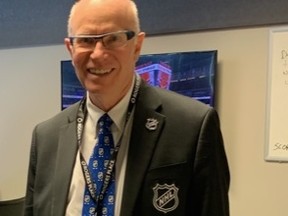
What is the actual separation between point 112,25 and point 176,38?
5.13 ft

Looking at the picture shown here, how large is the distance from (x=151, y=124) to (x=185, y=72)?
1405 mm

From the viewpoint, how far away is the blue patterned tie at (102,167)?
1348mm

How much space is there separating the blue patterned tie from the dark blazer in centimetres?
6

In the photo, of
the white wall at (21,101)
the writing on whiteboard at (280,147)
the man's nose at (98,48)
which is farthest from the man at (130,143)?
the white wall at (21,101)

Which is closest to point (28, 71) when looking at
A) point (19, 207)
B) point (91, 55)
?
point (19, 207)

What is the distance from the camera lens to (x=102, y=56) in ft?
4.32

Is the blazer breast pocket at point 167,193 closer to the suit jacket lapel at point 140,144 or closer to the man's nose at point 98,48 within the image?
the suit jacket lapel at point 140,144

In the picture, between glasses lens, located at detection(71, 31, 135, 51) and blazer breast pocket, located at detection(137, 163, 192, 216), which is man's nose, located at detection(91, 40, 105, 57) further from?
blazer breast pocket, located at detection(137, 163, 192, 216)

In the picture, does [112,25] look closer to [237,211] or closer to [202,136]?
[202,136]

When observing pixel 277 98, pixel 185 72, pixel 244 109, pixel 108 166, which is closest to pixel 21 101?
pixel 185 72

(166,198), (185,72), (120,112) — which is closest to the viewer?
(166,198)

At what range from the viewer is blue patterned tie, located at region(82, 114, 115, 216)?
135 cm

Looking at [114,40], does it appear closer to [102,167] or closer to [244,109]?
[102,167]

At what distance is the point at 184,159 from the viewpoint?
1312 mm
